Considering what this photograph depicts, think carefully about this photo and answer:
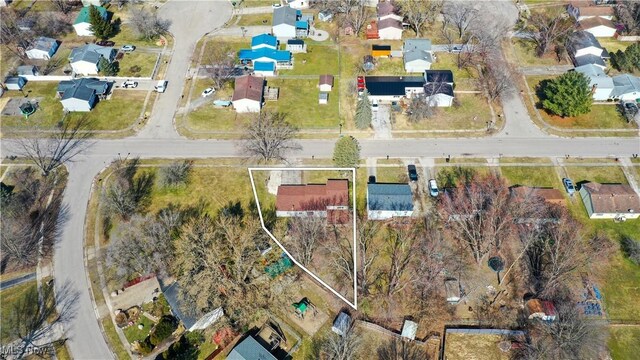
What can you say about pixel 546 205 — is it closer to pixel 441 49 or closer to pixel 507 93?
pixel 507 93

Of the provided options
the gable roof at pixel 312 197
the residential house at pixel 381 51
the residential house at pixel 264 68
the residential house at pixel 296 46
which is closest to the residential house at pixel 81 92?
the residential house at pixel 264 68

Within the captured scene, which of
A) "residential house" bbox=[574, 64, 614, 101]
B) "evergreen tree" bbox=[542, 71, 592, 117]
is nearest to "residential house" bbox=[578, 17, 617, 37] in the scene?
"residential house" bbox=[574, 64, 614, 101]

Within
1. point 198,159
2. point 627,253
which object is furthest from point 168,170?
point 627,253

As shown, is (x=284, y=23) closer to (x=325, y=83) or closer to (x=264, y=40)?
(x=264, y=40)

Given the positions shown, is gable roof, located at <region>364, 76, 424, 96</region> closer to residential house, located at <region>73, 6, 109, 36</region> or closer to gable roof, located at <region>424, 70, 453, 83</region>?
gable roof, located at <region>424, 70, 453, 83</region>

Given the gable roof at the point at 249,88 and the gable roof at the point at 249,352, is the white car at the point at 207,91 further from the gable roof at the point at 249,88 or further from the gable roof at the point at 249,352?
the gable roof at the point at 249,352

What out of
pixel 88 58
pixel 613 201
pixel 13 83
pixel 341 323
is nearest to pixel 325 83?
pixel 341 323
